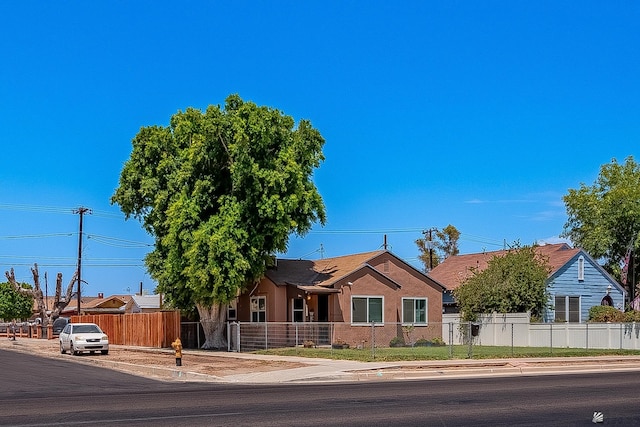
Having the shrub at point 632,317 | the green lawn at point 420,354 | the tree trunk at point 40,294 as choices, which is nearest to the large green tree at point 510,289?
the shrub at point 632,317

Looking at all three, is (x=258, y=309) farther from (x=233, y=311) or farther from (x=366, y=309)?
(x=366, y=309)

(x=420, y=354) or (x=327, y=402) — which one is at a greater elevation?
(x=327, y=402)

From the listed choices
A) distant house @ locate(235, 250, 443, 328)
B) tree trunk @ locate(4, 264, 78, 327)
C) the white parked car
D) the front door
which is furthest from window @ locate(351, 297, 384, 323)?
tree trunk @ locate(4, 264, 78, 327)

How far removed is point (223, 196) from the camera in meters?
39.4

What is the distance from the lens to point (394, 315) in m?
43.8

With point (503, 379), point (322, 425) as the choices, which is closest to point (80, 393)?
point (322, 425)

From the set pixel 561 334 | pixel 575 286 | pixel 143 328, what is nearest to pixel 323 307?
pixel 143 328

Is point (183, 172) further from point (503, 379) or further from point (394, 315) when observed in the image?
point (503, 379)

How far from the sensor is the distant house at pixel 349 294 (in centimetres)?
4247

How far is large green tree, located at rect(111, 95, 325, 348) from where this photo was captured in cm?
3803

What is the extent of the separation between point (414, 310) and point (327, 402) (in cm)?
2762

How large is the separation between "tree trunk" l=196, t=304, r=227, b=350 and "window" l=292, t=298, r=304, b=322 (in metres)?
4.02

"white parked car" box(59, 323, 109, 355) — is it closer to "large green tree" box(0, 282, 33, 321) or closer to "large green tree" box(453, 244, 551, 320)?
"large green tree" box(453, 244, 551, 320)

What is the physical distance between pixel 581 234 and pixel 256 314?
29.4 m
